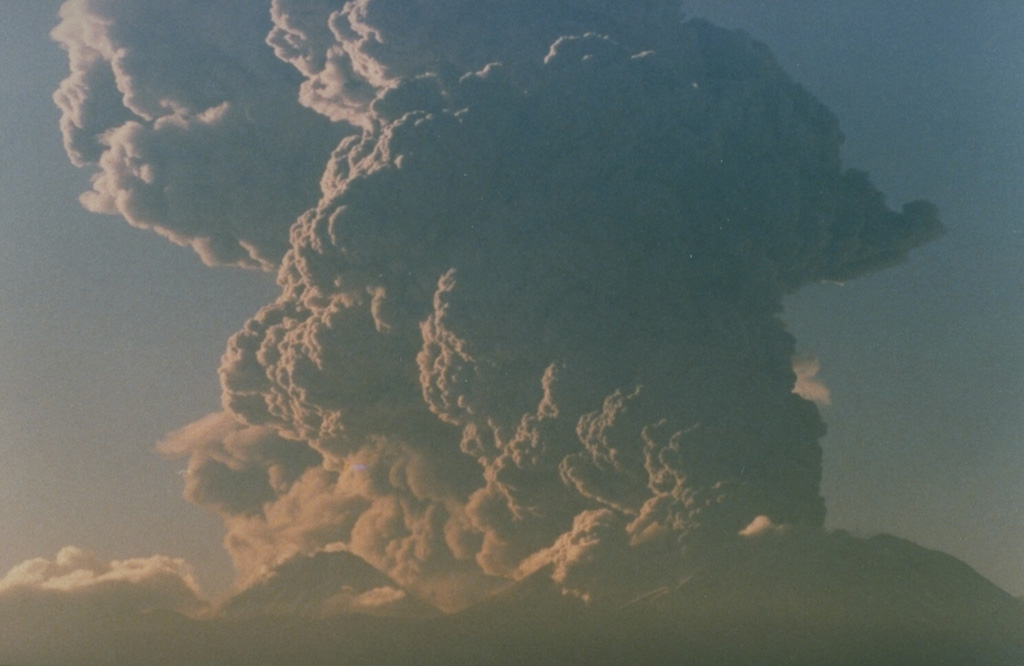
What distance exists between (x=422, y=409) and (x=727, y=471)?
8.03 m

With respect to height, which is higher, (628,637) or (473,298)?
(473,298)

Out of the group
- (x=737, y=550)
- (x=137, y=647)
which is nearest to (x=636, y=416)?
(x=737, y=550)

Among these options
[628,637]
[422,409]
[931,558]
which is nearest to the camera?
[628,637]

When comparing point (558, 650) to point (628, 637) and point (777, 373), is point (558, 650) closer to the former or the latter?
point (628, 637)

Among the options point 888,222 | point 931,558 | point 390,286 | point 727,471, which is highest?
point 888,222

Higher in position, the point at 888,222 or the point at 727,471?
the point at 888,222

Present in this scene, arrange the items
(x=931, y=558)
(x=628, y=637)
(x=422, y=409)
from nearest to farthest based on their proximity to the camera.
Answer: (x=628, y=637) → (x=931, y=558) → (x=422, y=409)

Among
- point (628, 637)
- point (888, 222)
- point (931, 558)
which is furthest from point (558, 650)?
point (888, 222)

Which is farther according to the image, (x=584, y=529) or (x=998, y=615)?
(x=584, y=529)

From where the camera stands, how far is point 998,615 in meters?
21.0

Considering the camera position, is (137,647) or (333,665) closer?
(333,665)

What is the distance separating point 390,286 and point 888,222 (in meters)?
13.7

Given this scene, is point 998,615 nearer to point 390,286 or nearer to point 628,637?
point 628,637

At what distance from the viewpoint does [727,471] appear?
69.6 ft
